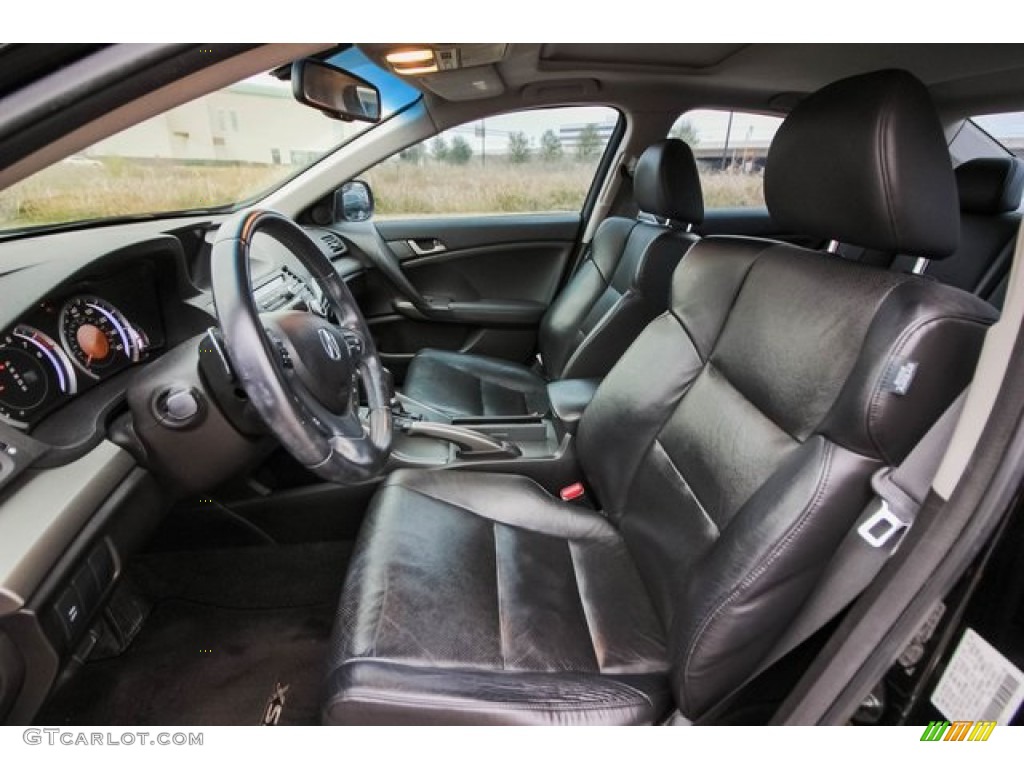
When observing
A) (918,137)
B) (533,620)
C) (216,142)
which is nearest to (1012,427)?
(918,137)

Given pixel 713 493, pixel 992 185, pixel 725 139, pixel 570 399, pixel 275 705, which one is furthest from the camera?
pixel 725 139

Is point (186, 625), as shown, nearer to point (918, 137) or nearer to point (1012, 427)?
point (1012, 427)

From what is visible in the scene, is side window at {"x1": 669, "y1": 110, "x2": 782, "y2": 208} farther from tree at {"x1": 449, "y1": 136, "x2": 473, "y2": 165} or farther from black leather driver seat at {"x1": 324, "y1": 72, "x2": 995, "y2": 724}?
black leather driver seat at {"x1": 324, "y1": 72, "x2": 995, "y2": 724}

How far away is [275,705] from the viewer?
1.44 meters

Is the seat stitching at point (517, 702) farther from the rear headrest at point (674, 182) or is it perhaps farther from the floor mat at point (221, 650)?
the rear headrest at point (674, 182)

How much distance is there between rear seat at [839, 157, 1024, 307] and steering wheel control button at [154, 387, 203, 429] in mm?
2445

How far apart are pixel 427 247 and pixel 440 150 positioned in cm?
46

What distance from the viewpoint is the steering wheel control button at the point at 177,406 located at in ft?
3.72

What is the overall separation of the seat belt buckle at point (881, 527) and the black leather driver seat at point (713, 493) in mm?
28

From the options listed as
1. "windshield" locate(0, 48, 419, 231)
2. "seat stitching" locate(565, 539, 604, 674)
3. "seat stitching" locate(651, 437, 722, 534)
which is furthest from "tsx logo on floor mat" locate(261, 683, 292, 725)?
"windshield" locate(0, 48, 419, 231)

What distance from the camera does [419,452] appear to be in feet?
5.16

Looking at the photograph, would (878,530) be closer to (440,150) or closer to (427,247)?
(440,150)

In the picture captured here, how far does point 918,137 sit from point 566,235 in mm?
2060

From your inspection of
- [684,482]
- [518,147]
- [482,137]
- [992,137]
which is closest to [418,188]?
[482,137]
